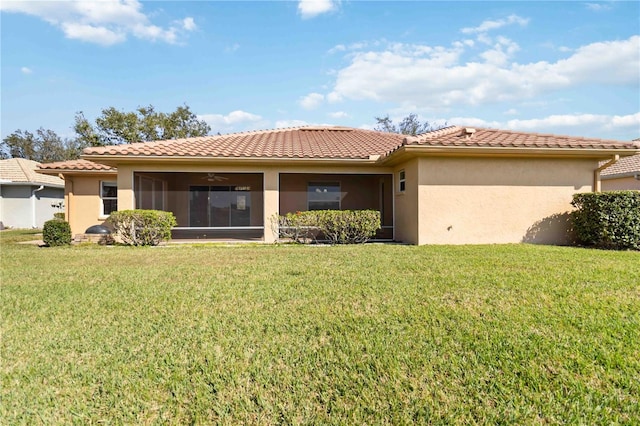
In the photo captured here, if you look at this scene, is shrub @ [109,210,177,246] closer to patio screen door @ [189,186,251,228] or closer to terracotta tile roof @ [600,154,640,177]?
patio screen door @ [189,186,251,228]

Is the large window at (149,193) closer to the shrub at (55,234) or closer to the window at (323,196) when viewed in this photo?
the shrub at (55,234)

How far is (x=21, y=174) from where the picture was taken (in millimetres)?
23359

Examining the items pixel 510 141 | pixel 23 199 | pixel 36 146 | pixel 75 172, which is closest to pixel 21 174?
pixel 23 199

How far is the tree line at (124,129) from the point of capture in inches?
1270

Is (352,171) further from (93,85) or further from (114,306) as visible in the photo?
(93,85)

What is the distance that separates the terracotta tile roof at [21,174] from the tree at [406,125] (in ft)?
121

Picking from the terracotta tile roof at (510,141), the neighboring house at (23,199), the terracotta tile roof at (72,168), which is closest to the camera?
the terracotta tile roof at (510,141)

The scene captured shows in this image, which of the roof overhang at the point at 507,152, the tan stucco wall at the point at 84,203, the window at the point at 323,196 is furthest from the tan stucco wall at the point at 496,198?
the tan stucco wall at the point at 84,203

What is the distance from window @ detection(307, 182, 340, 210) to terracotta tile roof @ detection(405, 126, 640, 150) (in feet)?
18.3

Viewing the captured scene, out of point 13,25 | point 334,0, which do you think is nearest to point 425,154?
point 334,0

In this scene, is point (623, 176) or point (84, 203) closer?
point (84, 203)

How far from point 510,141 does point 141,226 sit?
1165 cm

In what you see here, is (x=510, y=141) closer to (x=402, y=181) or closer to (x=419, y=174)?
(x=419, y=174)

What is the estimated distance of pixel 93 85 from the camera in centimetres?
2086
